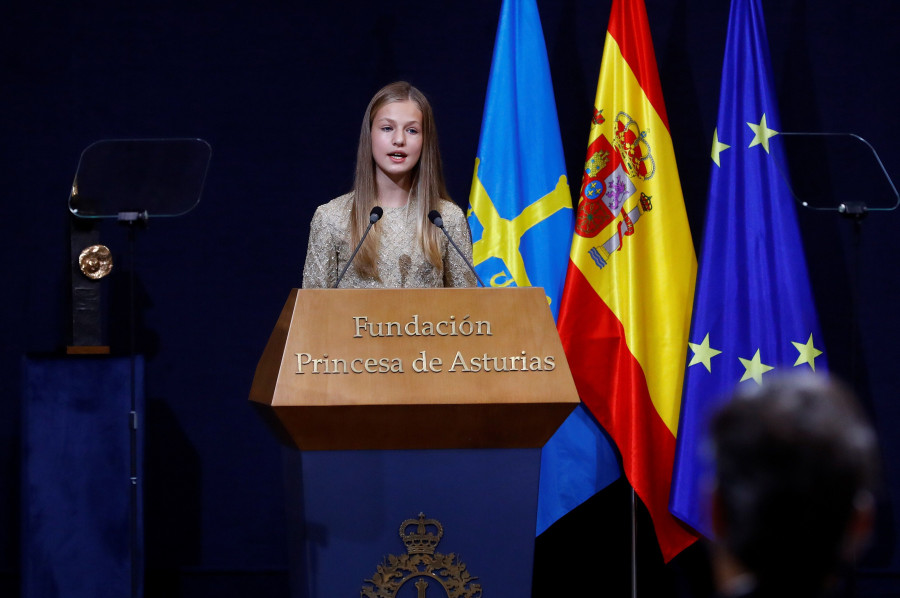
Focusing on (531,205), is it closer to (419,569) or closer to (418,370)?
(418,370)

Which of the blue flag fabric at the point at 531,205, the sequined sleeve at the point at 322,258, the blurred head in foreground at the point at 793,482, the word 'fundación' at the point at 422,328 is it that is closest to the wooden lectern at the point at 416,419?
the word 'fundación' at the point at 422,328

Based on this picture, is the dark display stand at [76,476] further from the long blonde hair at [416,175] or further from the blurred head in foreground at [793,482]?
the blurred head in foreground at [793,482]


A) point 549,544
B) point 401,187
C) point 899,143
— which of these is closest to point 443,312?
point 401,187

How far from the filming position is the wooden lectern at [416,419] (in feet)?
7.76

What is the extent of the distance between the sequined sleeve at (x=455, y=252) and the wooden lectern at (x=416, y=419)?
0.58m

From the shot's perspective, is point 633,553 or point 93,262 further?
point 633,553

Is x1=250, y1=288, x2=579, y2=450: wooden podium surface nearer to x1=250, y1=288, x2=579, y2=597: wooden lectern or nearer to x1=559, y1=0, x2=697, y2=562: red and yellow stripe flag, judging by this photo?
x1=250, y1=288, x2=579, y2=597: wooden lectern

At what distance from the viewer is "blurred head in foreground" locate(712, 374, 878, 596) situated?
74cm

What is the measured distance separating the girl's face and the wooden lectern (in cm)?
69

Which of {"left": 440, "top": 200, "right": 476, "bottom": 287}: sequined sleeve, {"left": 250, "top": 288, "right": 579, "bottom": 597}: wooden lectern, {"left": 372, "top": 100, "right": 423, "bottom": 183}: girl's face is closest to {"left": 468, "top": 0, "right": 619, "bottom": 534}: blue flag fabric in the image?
{"left": 440, "top": 200, "right": 476, "bottom": 287}: sequined sleeve

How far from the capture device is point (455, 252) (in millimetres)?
3023

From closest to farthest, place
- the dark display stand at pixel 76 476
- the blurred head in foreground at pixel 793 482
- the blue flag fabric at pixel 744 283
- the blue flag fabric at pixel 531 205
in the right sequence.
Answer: the blurred head in foreground at pixel 793 482 < the dark display stand at pixel 76 476 < the blue flag fabric at pixel 744 283 < the blue flag fabric at pixel 531 205

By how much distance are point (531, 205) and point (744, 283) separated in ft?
2.72

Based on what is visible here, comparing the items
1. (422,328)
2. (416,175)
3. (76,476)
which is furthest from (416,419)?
(76,476)
